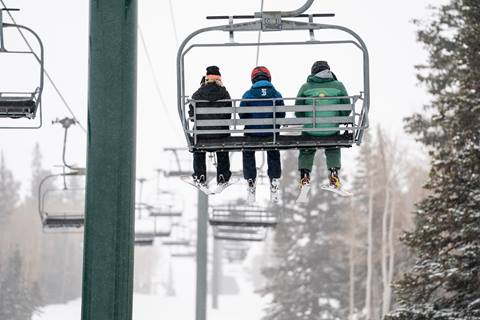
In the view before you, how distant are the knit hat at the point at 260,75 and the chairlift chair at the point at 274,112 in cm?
90

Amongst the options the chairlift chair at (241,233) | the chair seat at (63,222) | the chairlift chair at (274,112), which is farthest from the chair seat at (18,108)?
the chairlift chair at (241,233)

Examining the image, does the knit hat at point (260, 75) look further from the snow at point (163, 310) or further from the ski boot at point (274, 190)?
the snow at point (163, 310)

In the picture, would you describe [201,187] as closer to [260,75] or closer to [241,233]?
[260,75]

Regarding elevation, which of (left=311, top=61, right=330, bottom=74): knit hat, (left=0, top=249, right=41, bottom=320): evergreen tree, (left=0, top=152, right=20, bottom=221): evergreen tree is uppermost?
(left=0, top=152, right=20, bottom=221): evergreen tree

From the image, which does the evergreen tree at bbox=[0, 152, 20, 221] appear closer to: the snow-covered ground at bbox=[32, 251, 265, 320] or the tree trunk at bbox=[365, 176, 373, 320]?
the snow-covered ground at bbox=[32, 251, 265, 320]

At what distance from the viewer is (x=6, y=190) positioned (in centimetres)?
7419

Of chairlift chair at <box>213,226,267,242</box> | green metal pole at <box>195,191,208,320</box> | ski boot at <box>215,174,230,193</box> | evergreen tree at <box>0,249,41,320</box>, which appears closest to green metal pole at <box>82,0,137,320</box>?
ski boot at <box>215,174,230,193</box>

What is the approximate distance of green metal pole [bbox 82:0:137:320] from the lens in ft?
17.5

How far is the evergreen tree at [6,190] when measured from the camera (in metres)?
69.6

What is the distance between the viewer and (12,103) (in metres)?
6.85

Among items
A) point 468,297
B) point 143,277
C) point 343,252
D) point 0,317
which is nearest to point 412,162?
point 343,252

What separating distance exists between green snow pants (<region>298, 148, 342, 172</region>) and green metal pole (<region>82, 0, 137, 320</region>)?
7.59 feet

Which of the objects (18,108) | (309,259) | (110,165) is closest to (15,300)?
(309,259)

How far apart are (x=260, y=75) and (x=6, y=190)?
70.6 m
